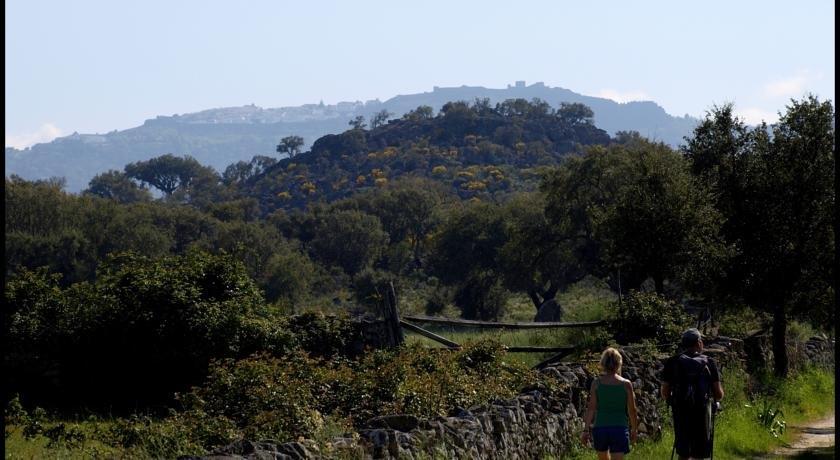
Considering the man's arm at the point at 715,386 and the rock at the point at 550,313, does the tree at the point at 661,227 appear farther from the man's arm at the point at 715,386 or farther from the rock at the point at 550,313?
the rock at the point at 550,313

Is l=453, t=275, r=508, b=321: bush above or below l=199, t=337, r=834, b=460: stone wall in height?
below

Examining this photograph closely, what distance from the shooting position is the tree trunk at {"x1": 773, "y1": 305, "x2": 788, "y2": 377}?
819 inches

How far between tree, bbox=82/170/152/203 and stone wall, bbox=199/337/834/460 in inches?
4992

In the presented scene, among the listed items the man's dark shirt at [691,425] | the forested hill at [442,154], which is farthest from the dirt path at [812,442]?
the forested hill at [442,154]

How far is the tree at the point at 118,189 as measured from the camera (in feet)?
457

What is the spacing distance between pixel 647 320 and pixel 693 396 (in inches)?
355

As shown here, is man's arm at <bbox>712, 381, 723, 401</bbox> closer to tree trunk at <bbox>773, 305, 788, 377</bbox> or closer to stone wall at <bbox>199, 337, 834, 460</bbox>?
stone wall at <bbox>199, 337, 834, 460</bbox>

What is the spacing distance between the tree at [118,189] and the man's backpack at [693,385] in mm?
130503

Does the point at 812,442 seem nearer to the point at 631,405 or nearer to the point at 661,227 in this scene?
the point at 661,227

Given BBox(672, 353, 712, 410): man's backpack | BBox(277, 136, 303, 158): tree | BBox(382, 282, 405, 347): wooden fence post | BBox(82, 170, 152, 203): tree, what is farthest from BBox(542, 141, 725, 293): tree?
BBox(277, 136, 303, 158): tree

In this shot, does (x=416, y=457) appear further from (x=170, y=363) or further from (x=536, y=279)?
(x=536, y=279)

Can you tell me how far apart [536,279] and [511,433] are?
3823cm

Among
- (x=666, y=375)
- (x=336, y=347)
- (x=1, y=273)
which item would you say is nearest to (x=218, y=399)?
(x=1, y=273)

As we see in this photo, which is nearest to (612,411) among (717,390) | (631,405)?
(631,405)
